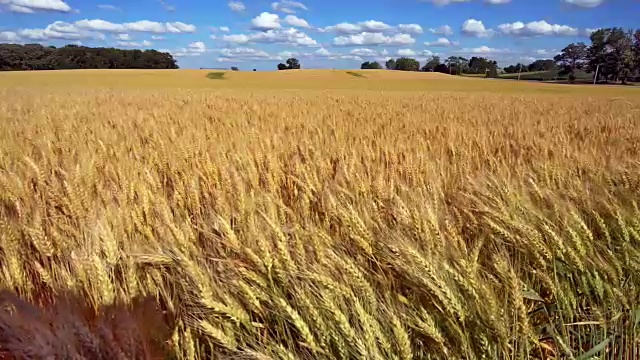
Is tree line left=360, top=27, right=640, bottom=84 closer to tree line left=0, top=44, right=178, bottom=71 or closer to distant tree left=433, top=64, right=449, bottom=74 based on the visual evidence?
distant tree left=433, top=64, right=449, bottom=74

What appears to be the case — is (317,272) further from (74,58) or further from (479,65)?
(479,65)

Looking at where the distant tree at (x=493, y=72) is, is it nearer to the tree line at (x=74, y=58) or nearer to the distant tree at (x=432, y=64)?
the distant tree at (x=432, y=64)

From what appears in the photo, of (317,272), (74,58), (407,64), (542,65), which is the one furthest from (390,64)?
(317,272)

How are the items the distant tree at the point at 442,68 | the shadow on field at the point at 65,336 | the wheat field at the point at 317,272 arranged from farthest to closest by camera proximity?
the distant tree at the point at 442,68
the wheat field at the point at 317,272
the shadow on field at the point at 65,336

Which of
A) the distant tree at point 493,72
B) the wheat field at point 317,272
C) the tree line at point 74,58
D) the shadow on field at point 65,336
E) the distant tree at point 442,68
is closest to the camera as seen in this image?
the shadow on field at point 65,336

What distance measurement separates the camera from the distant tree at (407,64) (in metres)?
91.0

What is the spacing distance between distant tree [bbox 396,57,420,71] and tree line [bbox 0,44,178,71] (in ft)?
165

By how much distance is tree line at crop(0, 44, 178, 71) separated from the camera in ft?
201

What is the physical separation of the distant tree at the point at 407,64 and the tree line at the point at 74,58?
50247 mm

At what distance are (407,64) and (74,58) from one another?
218ft

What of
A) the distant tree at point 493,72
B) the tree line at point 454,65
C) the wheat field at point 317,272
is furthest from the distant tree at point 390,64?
the wheat field at point 317,272

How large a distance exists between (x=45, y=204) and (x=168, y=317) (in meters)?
0.97

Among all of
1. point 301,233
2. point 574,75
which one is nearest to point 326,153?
point 301,233

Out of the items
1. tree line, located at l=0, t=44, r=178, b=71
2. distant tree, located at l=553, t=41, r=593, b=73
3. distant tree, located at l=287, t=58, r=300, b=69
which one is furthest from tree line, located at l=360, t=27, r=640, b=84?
tree line, located at l=0, t=44, r=178, b=71
